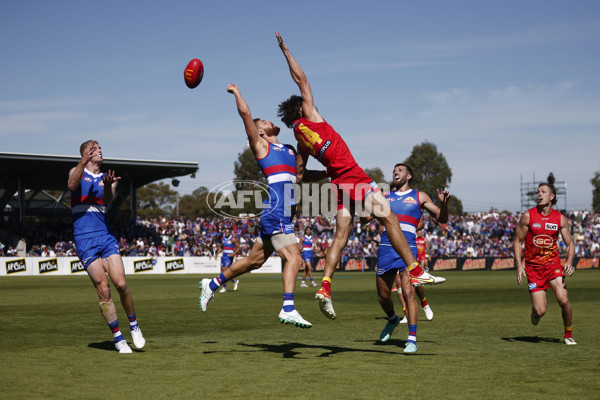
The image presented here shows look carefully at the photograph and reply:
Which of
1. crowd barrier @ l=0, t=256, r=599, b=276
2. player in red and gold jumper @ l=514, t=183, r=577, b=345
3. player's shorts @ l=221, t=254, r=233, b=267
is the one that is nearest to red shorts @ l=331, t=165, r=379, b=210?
player in red and gold jumper @ l=514, t=183, r=577, b=345

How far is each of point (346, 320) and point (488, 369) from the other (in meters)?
6.57

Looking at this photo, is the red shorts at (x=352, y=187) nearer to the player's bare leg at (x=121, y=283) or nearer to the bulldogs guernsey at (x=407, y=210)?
the bulldogs guernsey at (x=407, y=210)

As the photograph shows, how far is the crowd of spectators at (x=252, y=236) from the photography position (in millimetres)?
53062

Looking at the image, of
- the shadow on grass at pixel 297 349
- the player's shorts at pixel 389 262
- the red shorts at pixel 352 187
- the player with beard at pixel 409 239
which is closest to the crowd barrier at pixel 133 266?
the player with beard at pixel 409 239

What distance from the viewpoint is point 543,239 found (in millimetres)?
10680

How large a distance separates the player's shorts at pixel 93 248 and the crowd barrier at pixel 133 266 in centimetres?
3749

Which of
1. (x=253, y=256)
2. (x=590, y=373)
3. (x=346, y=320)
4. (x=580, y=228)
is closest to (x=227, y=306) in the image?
(x=346, y=320)

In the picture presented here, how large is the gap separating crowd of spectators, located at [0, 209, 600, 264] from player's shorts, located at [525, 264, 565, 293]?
4017cm

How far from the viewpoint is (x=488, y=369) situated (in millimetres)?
7543

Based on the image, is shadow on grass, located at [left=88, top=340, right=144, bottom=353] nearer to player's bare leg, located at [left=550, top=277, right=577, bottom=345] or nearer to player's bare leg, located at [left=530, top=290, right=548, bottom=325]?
player's bare leg, located at [left=530, top=290, right=548, bottom=325]

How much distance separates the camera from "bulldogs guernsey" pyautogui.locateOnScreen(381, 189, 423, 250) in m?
11.0

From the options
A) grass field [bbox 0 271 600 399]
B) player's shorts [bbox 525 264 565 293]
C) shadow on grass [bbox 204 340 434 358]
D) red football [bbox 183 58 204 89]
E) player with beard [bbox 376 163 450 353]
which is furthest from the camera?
player's shorts [bbox 525 264 565 293]

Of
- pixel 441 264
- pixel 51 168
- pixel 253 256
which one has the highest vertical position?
pixel 51 168

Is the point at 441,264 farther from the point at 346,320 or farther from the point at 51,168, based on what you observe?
the point at 346,320
